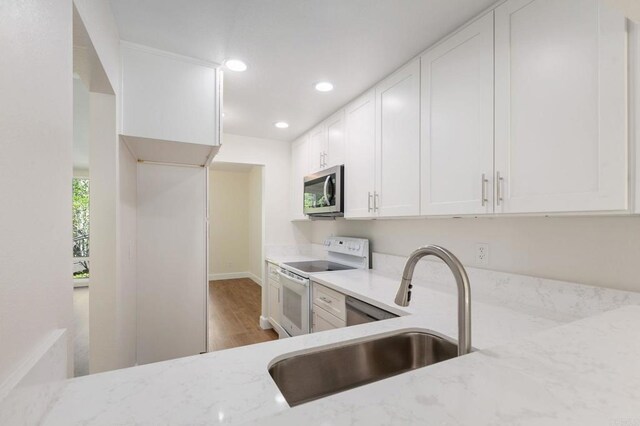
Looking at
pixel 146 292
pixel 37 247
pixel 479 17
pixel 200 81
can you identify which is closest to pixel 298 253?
pixel 146 292

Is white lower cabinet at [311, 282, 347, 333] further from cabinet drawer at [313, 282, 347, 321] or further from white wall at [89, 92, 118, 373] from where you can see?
white wall at [89, 92, 118, 373]

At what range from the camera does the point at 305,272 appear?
2.52 metres

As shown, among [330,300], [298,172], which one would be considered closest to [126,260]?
[330,300]

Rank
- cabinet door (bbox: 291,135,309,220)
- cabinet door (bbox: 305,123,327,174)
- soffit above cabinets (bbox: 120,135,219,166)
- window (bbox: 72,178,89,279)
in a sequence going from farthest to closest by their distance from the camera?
window (bbox: 72,178,89,279) < cabinet door (bbox: 291,135,309,220) < cabinet door (bbox: 305,123,327,174) < soffit above cabinets (bbox: 120,135,219,166)

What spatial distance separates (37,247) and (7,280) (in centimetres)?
13

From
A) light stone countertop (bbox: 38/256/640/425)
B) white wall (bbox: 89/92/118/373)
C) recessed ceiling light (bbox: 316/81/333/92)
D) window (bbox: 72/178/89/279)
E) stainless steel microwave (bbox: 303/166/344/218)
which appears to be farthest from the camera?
window (bbox: 72/178/89/279)

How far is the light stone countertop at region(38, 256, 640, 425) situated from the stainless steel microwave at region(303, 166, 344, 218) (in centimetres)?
162

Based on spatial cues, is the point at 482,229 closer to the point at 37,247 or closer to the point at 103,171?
the point at 37,247

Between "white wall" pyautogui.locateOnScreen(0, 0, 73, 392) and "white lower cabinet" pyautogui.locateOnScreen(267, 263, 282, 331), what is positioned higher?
"white wall" pyautogui.locateOnScreen(0, 0, 73, 392)

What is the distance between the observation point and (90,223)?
148 cm

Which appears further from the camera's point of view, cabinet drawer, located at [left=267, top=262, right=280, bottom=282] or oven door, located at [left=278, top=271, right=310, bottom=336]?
cabinet drawer, located at [left=267, top=262, right=280, bottom=282]

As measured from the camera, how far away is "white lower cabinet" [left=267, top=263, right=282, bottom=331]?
311 cm

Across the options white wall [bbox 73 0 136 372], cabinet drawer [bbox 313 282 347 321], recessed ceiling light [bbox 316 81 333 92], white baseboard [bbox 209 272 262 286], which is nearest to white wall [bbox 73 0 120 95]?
white wall [bbox 73 0 136 372]

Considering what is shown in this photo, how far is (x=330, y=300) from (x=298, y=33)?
67.8 inches
